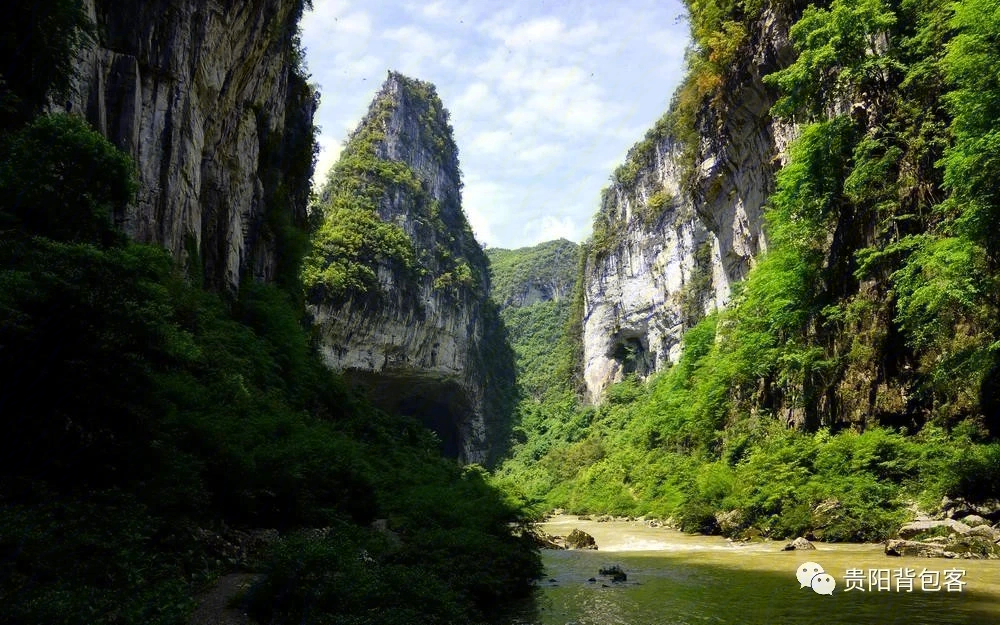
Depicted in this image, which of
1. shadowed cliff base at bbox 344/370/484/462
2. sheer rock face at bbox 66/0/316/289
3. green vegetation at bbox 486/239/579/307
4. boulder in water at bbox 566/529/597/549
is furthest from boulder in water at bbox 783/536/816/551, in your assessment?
green vegetation at bbox 486/239/579/307

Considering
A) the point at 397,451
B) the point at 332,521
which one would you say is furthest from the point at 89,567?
the point at 397,451

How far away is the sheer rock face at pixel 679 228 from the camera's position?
2583cm

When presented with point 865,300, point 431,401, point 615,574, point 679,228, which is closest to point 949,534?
point 615,574

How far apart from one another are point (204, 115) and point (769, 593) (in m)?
19.2

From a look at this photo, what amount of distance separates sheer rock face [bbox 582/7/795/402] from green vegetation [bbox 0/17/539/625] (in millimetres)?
23053

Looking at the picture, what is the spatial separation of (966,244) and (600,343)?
50.9 m

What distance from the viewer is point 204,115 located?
1788 cm

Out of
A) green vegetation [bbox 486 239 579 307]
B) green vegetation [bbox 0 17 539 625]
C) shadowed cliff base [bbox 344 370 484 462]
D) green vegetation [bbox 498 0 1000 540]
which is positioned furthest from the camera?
green vegetation [bbox 486 239 579 307]

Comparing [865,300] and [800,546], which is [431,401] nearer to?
[865,300]

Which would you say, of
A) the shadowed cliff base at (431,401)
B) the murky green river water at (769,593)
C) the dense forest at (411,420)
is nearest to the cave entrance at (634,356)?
the shadowed cliff base at (431,401)

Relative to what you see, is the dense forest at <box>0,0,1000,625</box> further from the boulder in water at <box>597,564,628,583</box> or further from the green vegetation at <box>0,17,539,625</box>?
the boulder in water at <box>597,564,628,583</box>

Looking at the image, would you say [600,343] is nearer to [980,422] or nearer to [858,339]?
[858,339]

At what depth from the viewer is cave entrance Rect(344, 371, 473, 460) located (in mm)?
51122

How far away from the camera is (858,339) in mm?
17234
